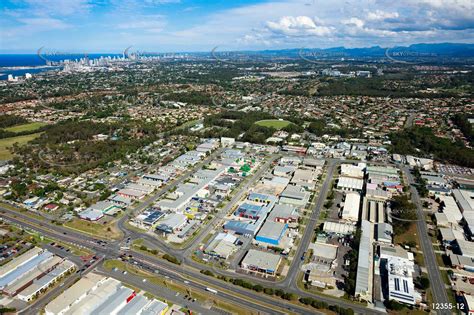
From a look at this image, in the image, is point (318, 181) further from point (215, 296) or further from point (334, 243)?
point (215, 296)

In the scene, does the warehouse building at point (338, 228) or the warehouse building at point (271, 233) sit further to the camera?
the warehouse building at point (338, 228)

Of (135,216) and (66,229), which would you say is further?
(135,216)

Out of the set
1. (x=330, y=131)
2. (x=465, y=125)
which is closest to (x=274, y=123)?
(x=330, y=131)

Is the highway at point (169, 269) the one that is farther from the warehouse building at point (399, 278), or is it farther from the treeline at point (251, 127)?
the treeline at point (251, 127)

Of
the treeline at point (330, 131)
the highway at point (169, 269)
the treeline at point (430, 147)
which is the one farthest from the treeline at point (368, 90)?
the highway at point (169, 269)

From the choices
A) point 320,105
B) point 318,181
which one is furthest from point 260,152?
point 320,105

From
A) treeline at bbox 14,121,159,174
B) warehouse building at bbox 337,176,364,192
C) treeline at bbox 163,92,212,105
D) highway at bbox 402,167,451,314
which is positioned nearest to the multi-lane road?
highway at bbox 402,167,451,314

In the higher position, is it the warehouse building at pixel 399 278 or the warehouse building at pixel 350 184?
the warehouse building at pixel 350 184
